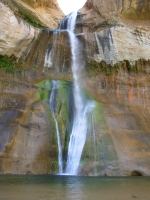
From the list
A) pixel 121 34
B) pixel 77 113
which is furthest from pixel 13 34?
pixel 121 34

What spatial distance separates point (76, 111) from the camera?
17.2 m

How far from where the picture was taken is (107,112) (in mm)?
16969

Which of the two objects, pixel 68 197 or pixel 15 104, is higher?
pixel 15 104

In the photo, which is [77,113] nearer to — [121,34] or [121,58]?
[121,58]

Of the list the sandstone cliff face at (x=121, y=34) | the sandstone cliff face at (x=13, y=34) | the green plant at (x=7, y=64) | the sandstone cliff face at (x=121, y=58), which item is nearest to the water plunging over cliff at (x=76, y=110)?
the sandstone cliff face at (x=121, y=58)

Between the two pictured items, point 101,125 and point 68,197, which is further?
point 101,125

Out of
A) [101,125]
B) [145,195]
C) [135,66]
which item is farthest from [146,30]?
[145,195]

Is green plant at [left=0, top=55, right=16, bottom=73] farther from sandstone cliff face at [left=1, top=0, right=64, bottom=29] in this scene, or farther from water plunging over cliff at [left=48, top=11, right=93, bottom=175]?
sandstone cliff face at [left=1, top=0, right=64, bottom=29]

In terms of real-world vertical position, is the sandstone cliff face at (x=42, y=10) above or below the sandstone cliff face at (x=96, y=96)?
above

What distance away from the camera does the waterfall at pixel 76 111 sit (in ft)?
46.8

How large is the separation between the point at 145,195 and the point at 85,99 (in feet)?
37.7

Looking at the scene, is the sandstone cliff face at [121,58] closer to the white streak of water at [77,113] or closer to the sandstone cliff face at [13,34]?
the white streak of water at [77,113]

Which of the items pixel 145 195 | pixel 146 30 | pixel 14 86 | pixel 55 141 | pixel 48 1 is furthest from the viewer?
pixel 48 1

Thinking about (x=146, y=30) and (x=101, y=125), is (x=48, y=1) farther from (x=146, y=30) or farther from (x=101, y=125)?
(x=101, y=125)
